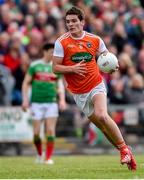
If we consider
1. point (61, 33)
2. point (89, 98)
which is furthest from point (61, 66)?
point (61, 33)

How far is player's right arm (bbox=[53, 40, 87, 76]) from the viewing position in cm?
1364

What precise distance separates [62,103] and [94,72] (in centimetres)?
542

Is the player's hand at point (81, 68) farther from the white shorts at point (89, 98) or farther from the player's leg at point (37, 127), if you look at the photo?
the player's leg at point (37, 127)

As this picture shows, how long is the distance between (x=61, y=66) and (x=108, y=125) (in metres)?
1.28

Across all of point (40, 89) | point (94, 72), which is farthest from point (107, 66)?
point (40, 89)

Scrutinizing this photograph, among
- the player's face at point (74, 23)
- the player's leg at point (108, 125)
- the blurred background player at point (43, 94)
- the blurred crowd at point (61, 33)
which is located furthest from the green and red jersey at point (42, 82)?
the player's leg at point (108, 125)

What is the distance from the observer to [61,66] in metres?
13.8

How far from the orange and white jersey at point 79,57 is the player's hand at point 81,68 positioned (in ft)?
0.27

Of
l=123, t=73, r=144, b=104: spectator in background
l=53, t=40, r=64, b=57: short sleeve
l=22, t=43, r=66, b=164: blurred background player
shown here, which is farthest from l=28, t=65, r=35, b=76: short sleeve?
l=123, t=73, r=144, b=104: spectator in background

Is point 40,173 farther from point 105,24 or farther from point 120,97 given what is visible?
point 105,24

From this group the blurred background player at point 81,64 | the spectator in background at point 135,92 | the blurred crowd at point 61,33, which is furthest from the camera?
the spectator in background at point 135,92

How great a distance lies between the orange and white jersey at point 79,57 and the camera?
1389 cm

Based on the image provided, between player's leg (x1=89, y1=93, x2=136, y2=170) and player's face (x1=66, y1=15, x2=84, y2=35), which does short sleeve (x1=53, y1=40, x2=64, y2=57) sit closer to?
player's face (x1=66, y1=15, x2=84, y2=35)

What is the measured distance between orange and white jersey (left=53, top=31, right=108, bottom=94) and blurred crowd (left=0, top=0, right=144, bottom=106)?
8941 mm
